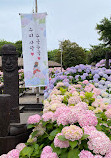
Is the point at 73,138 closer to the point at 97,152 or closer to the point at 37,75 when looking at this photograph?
the point at 97,152

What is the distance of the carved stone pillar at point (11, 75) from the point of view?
12.2 ft

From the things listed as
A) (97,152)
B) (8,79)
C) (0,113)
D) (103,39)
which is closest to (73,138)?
(97,152)

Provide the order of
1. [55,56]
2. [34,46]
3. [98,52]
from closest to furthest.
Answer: [34,46] < [98,52] < [55,56]

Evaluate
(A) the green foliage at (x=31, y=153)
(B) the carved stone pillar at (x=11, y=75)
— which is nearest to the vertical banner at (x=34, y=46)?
(B) the carved stone pillar at (x=11, y=75)

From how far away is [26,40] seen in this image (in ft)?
16.1

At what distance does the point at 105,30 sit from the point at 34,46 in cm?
1276

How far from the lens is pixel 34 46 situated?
16.2 feet

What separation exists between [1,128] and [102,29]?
1563cm

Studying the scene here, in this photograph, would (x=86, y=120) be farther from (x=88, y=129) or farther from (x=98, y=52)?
(x=98, y=52)

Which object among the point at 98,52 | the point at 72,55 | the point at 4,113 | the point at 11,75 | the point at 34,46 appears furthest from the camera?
the point at 72,55

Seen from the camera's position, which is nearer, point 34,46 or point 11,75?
point 11,75

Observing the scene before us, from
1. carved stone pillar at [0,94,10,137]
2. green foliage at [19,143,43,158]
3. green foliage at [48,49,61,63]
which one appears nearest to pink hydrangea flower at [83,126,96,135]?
green foliage at [19,143,43,158]

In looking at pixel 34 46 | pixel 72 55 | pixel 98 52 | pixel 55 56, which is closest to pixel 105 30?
pixel 98 52

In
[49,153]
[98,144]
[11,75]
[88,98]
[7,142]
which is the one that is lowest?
[7,142]
